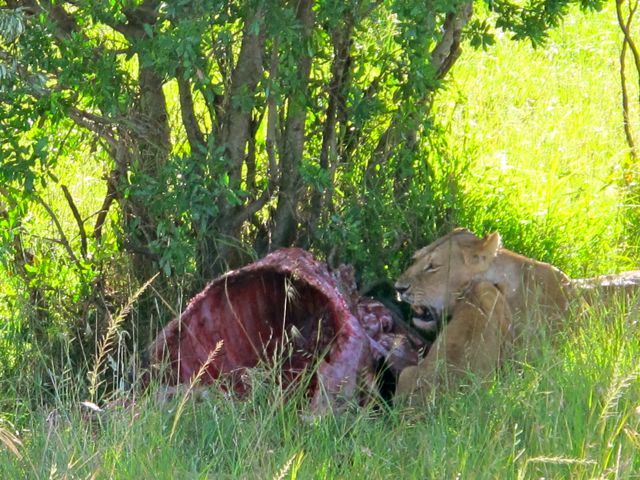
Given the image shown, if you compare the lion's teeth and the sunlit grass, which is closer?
the lion's teeth

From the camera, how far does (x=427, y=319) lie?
5559mm

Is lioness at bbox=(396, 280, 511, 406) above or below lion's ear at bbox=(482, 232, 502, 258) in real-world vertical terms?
below

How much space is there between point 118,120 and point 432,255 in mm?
1589

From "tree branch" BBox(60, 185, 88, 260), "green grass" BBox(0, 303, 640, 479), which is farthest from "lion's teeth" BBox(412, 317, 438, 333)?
"tree branch" BBox(60, 185, 88, 260)

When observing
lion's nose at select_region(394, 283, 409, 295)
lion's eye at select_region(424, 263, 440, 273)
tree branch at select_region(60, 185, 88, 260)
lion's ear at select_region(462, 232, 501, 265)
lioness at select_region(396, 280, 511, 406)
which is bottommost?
lioness at select_region(396, 280, 511, 406)

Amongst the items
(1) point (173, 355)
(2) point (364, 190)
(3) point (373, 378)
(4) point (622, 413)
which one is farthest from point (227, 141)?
(4) point (622, 413)

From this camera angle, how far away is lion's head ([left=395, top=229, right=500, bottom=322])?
17.6 feet

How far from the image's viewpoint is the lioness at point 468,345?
480 cm

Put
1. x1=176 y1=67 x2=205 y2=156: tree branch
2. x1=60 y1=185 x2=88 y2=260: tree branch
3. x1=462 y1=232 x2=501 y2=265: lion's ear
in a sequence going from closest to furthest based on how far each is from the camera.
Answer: x1=462 y1=232 x2=501 y2=265: lion's ear → x1=176 y1=67 x2=205 y2=156: tree branch → x1=60 y1=185 x2=88 y2=260: tree branch

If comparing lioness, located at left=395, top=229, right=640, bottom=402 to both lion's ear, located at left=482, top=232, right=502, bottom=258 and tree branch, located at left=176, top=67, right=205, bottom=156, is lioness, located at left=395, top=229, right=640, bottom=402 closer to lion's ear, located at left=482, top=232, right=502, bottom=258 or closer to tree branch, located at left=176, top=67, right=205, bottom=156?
lion's ear, located at left=482, top=232, right=502, bottom=258

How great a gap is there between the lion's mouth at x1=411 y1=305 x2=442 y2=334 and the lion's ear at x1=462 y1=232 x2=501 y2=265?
0.95ft

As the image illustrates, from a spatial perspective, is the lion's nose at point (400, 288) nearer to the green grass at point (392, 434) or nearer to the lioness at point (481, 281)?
the lioness at point (481, 281)

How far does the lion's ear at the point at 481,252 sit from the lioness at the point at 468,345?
116 millimetres

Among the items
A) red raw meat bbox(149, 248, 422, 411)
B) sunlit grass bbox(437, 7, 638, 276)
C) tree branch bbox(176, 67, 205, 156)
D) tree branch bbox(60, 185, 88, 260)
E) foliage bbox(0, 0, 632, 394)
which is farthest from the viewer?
sunlit grass bbox(437, 7, 638, 276)
